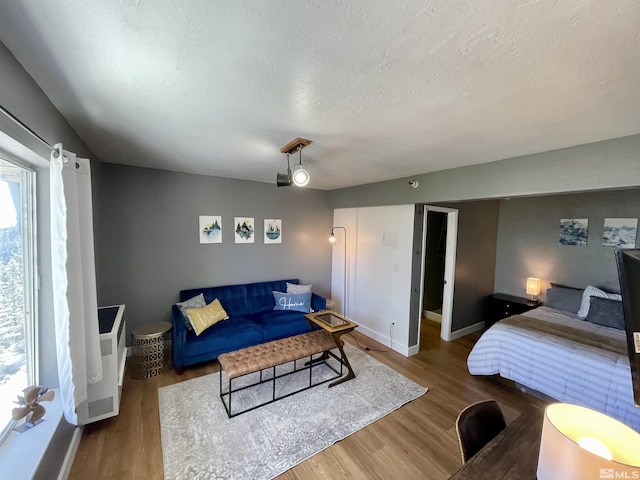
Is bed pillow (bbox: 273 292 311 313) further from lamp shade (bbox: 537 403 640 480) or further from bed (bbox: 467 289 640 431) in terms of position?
lamp shade (bbox: 537 403 640 480)

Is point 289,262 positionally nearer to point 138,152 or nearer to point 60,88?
point 138,152

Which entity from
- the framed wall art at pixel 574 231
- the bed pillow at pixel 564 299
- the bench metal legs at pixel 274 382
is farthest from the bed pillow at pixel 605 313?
the bench metal legs at pixel 274 382

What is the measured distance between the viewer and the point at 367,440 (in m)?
2.13

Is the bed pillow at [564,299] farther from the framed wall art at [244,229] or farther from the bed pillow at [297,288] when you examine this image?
the framed wall art at [244,229]

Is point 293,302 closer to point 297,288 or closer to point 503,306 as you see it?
point 297,288

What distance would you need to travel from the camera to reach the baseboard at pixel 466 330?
13.8ft

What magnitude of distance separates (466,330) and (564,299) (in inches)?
55.7

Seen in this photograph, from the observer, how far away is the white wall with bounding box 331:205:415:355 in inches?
143

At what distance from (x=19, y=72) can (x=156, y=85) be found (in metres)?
0.59

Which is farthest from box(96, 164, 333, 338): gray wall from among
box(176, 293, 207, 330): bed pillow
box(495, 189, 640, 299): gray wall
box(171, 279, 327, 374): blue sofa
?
box(495, 189, 640, 299): gray wall

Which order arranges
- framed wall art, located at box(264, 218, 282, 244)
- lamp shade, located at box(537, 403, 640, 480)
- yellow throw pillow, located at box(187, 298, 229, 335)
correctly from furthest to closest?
framed wall art, located at box(264, 218, 282, 244)
yellow throw pillow, located at box(187, 298, 229, 335)
lamp shade, located at box(537, 403, 640, 480)

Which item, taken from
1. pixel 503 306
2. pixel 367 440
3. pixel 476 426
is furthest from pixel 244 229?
pixel 503 306

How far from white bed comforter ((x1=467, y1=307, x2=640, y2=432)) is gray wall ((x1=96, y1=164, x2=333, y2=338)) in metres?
3.09

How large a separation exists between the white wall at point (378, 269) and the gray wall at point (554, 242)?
2.30m
